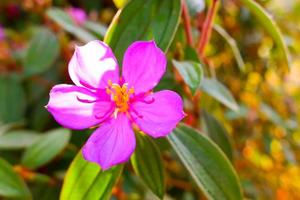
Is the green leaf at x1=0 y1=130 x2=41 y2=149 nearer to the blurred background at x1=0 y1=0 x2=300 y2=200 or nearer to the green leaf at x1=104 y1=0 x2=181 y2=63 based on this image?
the blurred background at x1=0 y1=0 x2=300 y2=200

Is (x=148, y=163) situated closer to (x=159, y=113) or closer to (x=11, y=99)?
(x=159, y=113)

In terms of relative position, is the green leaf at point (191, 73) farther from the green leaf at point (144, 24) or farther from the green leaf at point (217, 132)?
the green leaf at point (217, 132)

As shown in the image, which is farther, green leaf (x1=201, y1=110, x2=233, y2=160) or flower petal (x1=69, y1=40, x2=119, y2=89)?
green leaf (x1=201, y1=110, x2=233, y2=160)

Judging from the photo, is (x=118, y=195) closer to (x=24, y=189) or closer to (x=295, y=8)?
(x=24, y=189)

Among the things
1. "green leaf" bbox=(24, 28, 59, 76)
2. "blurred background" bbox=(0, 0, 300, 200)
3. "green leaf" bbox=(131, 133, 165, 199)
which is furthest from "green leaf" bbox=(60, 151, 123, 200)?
"green leaf" bbox=(24, 28, 59, 76)

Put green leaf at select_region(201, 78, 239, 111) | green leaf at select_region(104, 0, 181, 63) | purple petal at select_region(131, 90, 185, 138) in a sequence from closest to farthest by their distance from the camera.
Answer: purple petal at select_region(131, 90, 185, 138)
green leaf at select_region(104, 0, 181, 63)
green leaf at select_region(201, 78, 239, 111)

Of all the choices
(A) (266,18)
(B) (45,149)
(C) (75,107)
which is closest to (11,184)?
(B) (45,149)

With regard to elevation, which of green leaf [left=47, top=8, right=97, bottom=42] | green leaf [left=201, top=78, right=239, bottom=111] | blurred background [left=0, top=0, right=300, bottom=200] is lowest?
blurred background [left=0, top=0, right=300, bottom=200]
